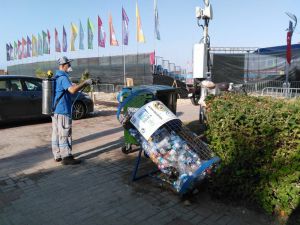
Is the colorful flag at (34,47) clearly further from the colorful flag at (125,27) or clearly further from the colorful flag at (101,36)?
the colorful flag at (125,27)

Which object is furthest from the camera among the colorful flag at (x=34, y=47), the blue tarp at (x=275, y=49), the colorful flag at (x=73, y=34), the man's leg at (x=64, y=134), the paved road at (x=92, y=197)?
the colorful flag at (x=34, y=47)

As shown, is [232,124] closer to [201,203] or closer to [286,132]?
[286,132]

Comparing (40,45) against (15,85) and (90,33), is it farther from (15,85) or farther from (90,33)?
(15,85)

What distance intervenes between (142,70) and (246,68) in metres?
7.23

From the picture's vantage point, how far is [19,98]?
8.89 meters

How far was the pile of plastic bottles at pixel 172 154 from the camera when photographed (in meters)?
3.82

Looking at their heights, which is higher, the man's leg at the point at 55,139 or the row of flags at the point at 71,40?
the row of flags at the point at 71,40

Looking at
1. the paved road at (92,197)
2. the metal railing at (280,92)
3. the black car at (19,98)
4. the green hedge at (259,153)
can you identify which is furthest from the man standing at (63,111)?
the metal railing at (280,92)

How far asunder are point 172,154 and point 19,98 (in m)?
6.59

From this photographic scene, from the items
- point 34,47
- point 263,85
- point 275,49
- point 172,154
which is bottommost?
point 172,154

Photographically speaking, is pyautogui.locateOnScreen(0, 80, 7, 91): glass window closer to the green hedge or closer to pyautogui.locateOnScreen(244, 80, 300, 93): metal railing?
the green hedge

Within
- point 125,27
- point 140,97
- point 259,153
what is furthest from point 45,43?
point 259,153

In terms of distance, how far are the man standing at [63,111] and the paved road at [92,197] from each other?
10.4 inches

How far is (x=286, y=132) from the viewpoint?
3.24m
